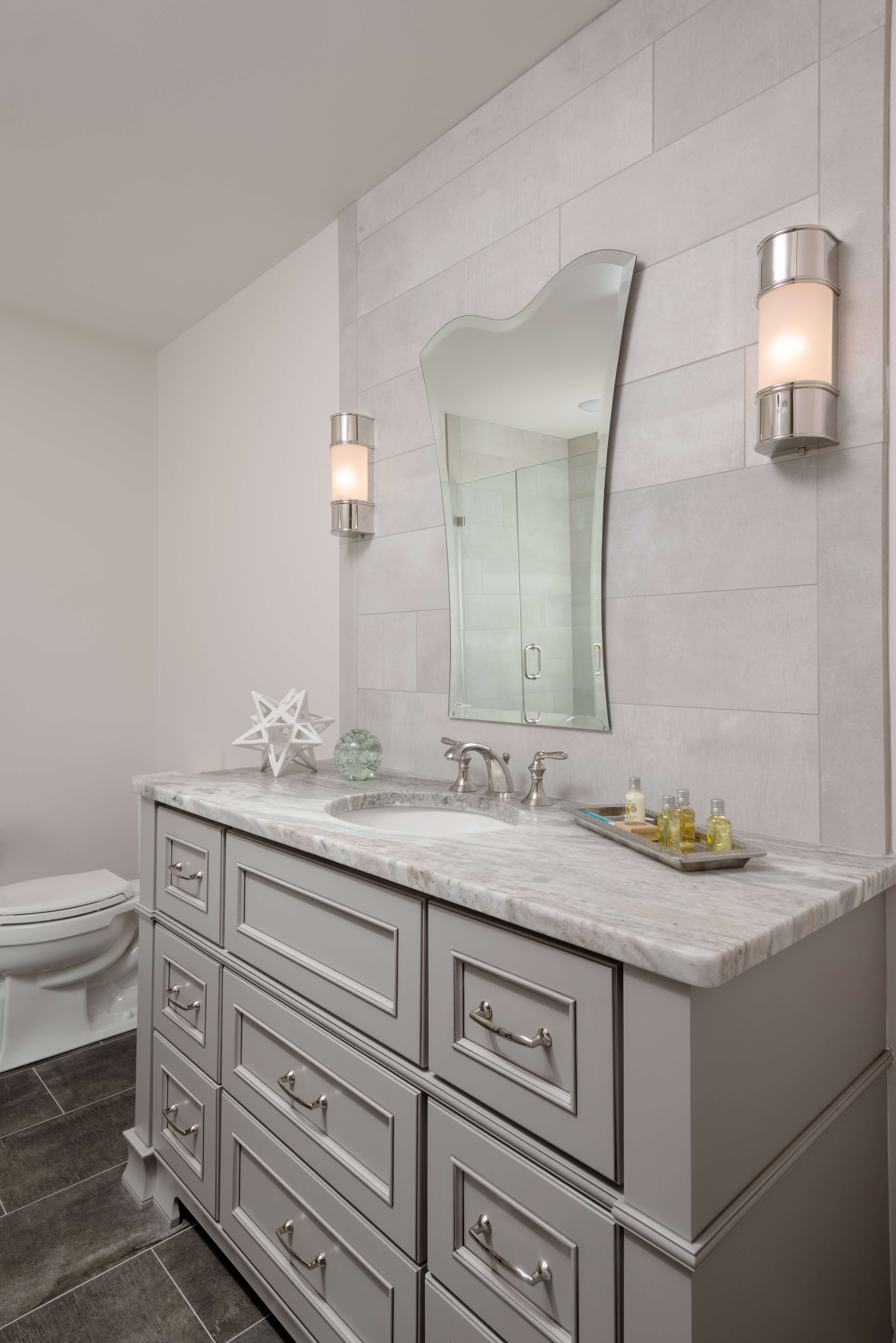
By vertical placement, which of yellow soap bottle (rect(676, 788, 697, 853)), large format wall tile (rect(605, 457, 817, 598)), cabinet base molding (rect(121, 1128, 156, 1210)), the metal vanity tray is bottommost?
cabinet base molding (rect(121, 1128, 156, 1210))

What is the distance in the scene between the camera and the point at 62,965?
2.46 metres

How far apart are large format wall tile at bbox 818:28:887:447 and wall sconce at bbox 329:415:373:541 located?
1250 millimetres

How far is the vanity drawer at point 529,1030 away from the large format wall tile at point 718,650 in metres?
0.66

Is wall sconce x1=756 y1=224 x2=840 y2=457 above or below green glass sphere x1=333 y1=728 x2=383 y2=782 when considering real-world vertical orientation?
above

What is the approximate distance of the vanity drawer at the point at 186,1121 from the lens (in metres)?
1.55

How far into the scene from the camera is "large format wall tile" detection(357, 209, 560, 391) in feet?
5.62

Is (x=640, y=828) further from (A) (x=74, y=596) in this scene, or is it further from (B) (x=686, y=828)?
(A) (x=74, y=596)

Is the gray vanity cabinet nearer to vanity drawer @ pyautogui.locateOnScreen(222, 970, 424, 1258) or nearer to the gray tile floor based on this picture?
vanity drawer @ pyautogui.locateOnScreen(222, 970, 424, 1258)

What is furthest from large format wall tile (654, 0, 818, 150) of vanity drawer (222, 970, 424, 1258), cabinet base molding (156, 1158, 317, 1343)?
cabinet base molding (156, 1158, 317, 1343)

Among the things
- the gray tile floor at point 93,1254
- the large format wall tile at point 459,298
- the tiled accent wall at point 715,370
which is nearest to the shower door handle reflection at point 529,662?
the tiled accent wall at point 715,370

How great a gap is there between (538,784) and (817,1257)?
83 cm

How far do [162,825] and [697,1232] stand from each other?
4.56 ft

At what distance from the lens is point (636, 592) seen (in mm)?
1510

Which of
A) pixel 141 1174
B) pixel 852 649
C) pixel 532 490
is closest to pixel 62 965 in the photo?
pixel 141 1174
